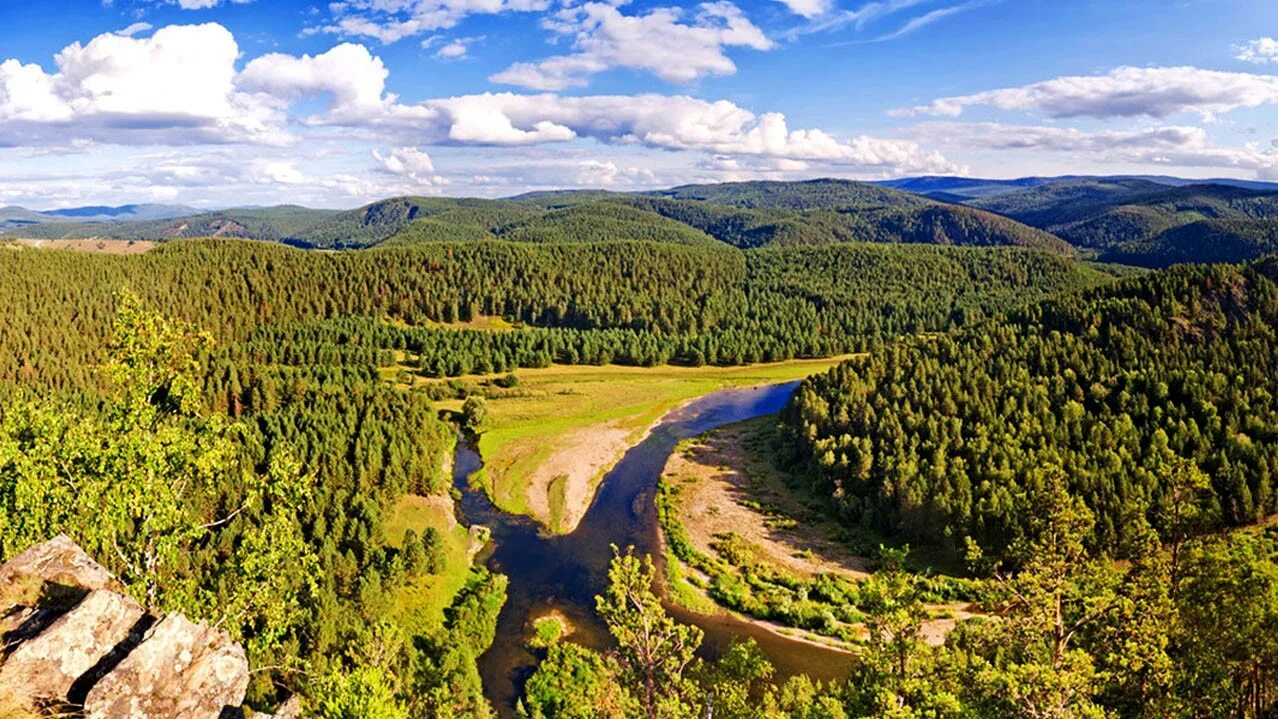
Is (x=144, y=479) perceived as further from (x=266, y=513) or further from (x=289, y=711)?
(x=266, y=513)

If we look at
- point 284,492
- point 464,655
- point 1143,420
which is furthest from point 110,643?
point 1143,420

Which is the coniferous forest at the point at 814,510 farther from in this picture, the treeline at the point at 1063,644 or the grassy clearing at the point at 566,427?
the grassy clearing at the point at 566,427

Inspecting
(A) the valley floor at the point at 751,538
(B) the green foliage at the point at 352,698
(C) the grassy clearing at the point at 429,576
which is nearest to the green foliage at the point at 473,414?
(C) the grassy clearing at the point at 429,576

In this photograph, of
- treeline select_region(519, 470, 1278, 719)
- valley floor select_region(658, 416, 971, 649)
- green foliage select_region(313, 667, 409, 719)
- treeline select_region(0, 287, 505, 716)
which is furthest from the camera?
valley floor select_region(658, 416, 971, 649)

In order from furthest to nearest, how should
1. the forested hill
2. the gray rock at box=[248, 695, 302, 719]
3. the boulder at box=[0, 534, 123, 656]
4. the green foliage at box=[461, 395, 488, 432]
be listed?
1. the green foliage at box=[461, 395, 488, 432]
2. the forested hill
3. the gray rock at box=[248, 695, 302, 719]
4. the boulder at box=[0, 534, 123, 656]

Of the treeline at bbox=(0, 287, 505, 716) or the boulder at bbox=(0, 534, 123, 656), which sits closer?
the boulder at bbox=(0, 534, 123, 656)

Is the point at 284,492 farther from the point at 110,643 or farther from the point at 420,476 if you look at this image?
the point at 420,476

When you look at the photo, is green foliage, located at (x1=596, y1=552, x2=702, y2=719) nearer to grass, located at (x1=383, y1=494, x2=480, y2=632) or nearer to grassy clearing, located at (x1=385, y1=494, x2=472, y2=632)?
grassy clearing, located at (x1=385, y1=494, x2=472, y2=632)

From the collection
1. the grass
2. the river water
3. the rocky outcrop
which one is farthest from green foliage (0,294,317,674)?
the grass

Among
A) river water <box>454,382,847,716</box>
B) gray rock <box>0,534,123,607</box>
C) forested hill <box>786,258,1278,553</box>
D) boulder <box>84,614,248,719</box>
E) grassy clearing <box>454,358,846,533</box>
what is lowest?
river water <box>454,382,847,716</box>
